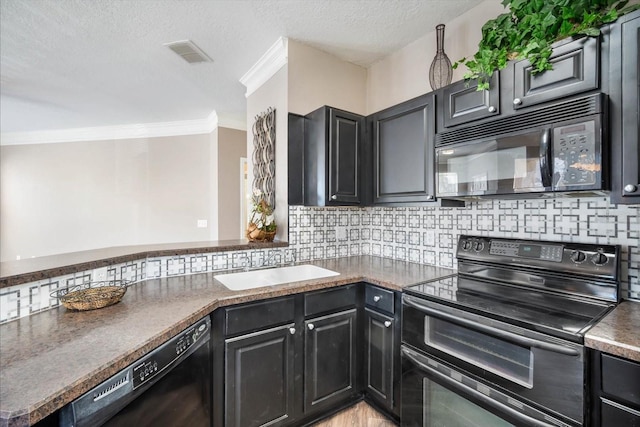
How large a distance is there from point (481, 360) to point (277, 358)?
1.01 meters

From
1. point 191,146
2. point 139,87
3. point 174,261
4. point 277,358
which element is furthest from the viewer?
point 191,146

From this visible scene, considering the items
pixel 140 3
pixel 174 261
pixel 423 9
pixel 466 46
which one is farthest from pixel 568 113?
pixel 140 3

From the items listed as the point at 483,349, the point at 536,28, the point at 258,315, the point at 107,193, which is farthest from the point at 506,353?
the point at 107,193

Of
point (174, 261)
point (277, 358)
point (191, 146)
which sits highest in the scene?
point (191, 146)

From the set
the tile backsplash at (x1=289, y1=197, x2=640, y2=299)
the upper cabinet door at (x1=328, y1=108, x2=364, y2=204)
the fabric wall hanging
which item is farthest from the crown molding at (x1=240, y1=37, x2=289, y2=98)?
the tile backsplash at (x1=289, y1=197, x2=640, y2=299)

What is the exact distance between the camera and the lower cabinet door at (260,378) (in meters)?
1.45

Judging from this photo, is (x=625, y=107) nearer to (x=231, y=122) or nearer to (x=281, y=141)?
(x=281, y=141)

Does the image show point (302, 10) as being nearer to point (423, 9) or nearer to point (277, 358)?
point (423, 9)

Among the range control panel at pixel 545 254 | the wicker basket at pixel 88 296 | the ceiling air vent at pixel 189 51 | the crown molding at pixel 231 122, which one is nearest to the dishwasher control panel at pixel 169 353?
the wicker basket at pixel 88 296

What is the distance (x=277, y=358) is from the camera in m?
1.58

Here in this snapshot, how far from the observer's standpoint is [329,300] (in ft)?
5.77

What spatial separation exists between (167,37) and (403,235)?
2503 millimetres

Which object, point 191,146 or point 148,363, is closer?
point 148,363

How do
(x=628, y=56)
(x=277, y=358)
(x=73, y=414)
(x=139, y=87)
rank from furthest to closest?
(x=139, y=87) → (x=277, y=358) → (x=628, y=56) → (x=73, y=414)
